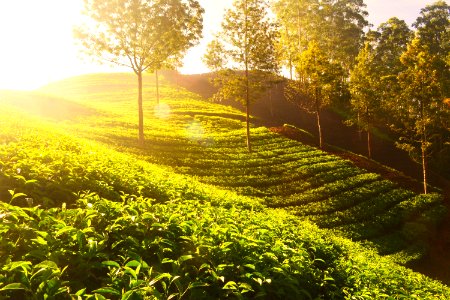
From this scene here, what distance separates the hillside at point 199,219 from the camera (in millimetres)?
4996

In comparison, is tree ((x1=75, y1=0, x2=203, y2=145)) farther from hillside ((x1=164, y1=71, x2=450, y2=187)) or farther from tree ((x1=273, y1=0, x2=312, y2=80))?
tree ((x1=273, y1=0, x2=312, y2=80))

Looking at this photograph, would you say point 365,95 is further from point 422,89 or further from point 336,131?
point 336,131

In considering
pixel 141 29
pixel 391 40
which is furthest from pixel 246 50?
pixel 391 40

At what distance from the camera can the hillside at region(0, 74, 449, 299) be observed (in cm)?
500

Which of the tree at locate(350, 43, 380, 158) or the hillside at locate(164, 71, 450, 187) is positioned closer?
the tree at locate(350, 43, 380, 158)

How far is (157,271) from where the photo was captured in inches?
202

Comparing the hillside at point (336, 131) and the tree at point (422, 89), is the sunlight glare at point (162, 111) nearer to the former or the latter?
the hillside at point (336, 131)

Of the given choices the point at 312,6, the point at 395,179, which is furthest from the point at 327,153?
the point at 312,6

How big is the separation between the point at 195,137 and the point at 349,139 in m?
27.4

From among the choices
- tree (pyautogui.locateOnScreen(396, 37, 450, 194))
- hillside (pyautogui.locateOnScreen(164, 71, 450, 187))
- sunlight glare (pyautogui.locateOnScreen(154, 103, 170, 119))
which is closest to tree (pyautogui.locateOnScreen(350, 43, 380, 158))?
hillside (pyautogui.locateOnScreen(164, 71, 450, 187))

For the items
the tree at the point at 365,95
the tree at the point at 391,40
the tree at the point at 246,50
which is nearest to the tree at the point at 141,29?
the tree at the point at 246,50

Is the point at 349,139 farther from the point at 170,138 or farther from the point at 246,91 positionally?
the point at 170,138

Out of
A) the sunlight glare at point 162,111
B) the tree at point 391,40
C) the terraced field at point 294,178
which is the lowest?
the terraced field at point 294,178

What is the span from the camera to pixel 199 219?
24.9ft
